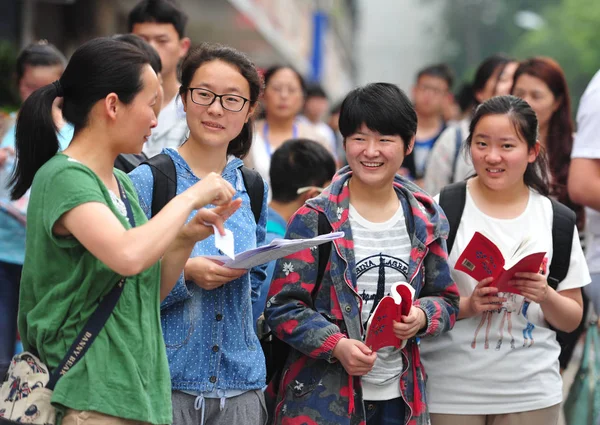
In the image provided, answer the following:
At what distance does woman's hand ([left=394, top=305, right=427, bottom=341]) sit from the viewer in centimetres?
367

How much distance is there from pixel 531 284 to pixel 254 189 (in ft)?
3.95

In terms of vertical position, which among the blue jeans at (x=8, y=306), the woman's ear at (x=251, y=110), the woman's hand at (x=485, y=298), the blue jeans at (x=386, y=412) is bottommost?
the blue jeans at (x=386, y=412)

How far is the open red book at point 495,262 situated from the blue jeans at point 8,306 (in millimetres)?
2481

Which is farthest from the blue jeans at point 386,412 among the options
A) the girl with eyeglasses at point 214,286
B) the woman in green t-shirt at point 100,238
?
the woman in green t-shirt at point 100,238

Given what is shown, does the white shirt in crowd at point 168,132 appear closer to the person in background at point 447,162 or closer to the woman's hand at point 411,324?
the person in background at point 447,162

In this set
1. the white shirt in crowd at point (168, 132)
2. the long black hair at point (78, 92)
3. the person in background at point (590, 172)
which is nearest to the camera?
the long black hair at point (78, 92)

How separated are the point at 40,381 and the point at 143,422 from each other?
13.7 inches

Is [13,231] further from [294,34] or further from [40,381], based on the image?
[294,34]

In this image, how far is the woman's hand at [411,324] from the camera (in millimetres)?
3672

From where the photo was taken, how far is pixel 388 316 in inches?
142

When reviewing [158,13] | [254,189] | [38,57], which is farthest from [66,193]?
[158,13]

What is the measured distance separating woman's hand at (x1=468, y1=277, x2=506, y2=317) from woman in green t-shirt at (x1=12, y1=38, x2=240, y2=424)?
129 centimetres

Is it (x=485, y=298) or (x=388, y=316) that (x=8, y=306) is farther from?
(x=485, y=298)

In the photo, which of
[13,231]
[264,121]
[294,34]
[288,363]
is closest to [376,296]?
[288,363]
